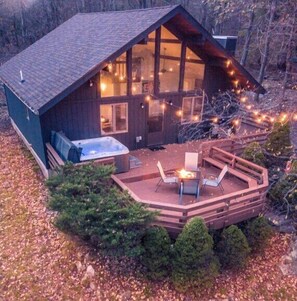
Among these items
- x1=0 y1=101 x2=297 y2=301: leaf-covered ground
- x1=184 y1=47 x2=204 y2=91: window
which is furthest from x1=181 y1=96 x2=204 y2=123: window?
x1=0 y1=101 x2=297 y2=301: leaf-covered ground

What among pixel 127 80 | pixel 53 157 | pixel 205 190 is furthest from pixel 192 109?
pixel 53 157

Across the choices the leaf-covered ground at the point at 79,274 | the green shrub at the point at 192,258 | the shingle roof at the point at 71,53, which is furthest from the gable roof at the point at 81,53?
the green shrub at the point at 192,258

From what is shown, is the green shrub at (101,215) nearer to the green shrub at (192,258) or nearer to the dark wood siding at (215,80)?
the green shrub at (192,258)

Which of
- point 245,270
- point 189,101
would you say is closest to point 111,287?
point 245,270

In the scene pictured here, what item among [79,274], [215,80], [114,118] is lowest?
[79,274]

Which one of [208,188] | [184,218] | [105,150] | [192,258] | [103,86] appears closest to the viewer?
[192,258]

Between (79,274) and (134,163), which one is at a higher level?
(134,163)

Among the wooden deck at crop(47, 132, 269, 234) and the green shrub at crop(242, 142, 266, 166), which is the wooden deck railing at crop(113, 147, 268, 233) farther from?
the green shrub at crop(242, 142, 266, 166)

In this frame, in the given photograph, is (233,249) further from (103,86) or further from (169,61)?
(169,61)
